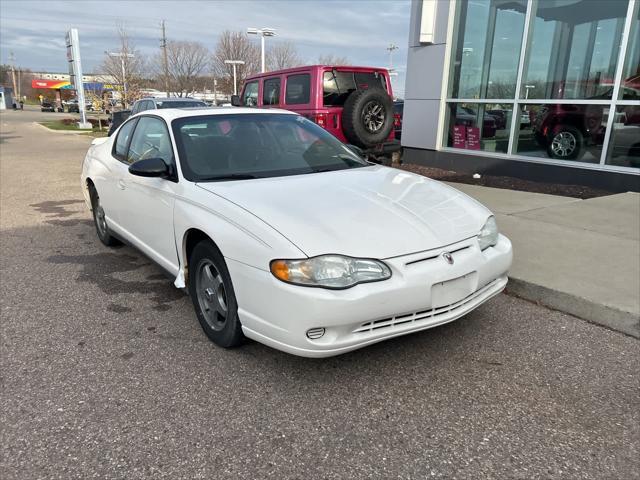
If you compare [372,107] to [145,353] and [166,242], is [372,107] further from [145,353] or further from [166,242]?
[145,353]

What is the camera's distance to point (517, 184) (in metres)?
8.87

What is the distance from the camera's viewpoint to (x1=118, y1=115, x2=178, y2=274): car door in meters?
3.57

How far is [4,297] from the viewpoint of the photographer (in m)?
4.07

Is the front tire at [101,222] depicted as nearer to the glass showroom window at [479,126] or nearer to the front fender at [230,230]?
the front fender at [230,230]

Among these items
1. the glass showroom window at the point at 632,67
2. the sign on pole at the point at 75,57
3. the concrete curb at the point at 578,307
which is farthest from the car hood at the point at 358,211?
the sign on pole at the point at 75,57

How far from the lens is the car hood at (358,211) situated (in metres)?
2.67

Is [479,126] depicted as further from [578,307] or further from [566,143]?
[578,307]

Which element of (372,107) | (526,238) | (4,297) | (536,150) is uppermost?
(372,107)

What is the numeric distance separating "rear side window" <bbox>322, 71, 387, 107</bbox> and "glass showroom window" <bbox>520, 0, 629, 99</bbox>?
2.78m

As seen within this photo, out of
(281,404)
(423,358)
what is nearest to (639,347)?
(423,358)

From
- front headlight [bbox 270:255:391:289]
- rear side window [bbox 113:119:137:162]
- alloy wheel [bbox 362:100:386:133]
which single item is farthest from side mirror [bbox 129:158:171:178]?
alloy wheel [bbox 362:100:386:133]

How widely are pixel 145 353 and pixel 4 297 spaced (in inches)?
68.3

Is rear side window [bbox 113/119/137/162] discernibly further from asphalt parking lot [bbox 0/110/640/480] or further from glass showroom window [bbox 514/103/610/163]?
glass showroom window [bbox 514/103/610/163]

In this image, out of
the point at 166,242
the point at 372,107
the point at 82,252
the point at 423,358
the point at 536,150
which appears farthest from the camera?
the point at 536,150
